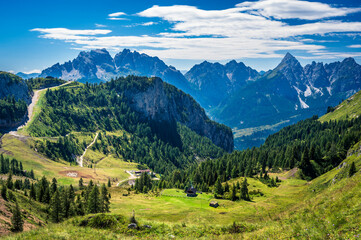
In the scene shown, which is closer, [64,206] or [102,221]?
[102,221]

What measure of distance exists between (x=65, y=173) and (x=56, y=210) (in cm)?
13834

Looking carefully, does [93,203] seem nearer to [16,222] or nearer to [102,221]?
[16,222]

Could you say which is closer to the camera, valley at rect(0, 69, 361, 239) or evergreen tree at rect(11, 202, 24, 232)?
valley at rect(0, 69, 361, 239)

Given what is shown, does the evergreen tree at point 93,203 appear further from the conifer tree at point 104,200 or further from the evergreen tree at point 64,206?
the evergreen tree at point 64,206

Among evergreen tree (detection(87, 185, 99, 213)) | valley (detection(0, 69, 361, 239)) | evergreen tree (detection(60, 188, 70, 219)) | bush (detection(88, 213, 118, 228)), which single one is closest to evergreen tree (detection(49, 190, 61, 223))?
evergreen tree (detection(60, 188, 70, 219))

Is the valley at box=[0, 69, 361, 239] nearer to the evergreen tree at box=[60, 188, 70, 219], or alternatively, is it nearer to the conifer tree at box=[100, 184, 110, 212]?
the conifer tree at box=[100, 184, 110, 212]

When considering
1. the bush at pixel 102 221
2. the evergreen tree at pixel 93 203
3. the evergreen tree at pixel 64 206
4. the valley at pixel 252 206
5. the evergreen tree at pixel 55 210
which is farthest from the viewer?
the evergreen tree at pixel 93 203

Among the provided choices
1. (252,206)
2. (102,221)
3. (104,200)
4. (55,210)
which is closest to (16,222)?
(102,221)

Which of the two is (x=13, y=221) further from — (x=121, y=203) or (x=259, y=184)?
(x=259, y=184)

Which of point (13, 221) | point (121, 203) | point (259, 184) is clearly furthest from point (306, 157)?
point (13, 221)

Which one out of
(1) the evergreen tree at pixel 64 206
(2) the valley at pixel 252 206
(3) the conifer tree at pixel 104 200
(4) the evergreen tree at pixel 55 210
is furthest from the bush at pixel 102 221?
(3) the conifer tree at pixel 104 200

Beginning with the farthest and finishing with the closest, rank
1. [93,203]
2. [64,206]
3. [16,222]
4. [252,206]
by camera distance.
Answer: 1. [252,206]
2. [93,203]
3. [64,206]
4. [16,222]

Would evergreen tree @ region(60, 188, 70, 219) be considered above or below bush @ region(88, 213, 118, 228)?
below

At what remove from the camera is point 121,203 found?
93938 millimetres
